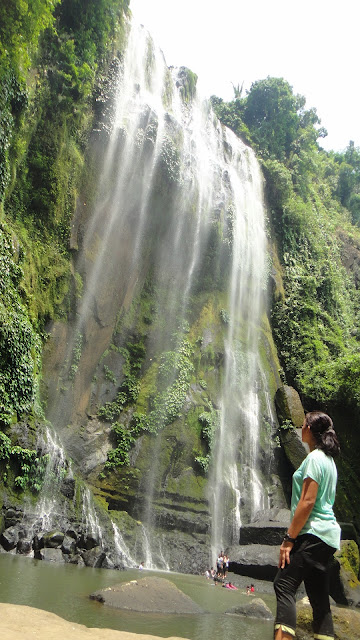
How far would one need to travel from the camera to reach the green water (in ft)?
16.4

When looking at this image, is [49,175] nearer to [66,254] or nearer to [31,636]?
[66,254]

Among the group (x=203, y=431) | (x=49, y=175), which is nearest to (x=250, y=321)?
(x=203, y=431)

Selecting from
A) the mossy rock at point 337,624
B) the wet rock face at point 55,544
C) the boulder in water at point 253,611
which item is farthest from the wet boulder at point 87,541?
the mossy rock at point 337,624

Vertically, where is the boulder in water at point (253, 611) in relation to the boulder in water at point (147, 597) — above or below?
below

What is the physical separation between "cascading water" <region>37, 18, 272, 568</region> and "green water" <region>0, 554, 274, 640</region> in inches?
171

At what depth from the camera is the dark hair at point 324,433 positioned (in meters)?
2.78

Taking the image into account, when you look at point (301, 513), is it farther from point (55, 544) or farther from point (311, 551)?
point (55, 544)

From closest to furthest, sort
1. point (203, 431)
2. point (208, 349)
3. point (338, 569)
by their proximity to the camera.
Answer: point (338, 569) < point (203, 431) < point (208, 349)

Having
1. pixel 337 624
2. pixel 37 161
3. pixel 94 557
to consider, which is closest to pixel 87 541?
pixel 94 557

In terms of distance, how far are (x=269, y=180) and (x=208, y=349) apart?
38.2 ft

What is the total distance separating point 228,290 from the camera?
2052 centimetres

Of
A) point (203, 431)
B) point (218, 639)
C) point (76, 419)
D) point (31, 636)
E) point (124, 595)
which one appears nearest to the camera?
point (31, 636)

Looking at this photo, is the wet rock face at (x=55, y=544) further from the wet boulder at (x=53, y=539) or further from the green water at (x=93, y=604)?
the green water at (x=93, y=604)

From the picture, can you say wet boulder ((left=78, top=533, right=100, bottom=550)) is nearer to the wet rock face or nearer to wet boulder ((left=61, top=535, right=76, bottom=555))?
the wet rock face
